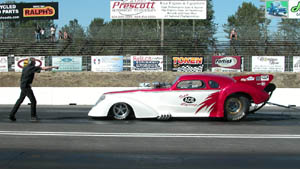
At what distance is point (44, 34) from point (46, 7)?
10.2 ft

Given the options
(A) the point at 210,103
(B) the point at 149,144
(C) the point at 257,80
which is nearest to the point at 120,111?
(A) the point at 210,103

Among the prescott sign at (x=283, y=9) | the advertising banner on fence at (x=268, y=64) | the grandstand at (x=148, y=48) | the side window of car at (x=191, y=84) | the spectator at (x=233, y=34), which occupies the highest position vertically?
the prescott sign at (x=283, y=9)

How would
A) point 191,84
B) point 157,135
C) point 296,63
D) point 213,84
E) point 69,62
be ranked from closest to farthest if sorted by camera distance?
point 157,135, point 213,84, point 191,84, point 296,63, point 69,62

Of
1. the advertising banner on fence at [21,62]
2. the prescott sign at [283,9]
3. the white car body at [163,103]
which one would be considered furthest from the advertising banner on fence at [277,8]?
the white car body at [163,103]

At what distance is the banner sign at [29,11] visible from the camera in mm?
39781

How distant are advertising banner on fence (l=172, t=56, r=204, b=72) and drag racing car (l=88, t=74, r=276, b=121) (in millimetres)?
21177

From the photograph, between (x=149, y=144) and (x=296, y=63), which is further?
(x=296, y=63)

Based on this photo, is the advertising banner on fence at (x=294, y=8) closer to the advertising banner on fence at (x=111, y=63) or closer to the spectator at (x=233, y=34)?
the spectator at (x=233, y=34)

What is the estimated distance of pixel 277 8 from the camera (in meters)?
37.4

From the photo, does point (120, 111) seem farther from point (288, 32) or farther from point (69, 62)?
point (288, 32)

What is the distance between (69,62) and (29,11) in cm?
1059

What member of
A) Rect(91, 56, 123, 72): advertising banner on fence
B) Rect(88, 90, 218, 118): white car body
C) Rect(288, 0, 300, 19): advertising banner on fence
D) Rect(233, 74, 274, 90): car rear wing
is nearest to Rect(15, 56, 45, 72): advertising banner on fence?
Rect(91, 56, 123, 72): advertising banner on fence

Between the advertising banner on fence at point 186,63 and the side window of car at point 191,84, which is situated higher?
the advertising banner on fence at point 186,63

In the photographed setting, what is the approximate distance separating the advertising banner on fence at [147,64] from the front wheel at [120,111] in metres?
21.5
